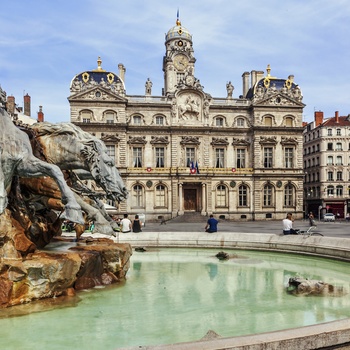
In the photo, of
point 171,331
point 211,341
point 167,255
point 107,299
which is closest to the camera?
point 211,341

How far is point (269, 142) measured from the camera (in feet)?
153

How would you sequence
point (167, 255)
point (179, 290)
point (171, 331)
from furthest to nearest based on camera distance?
point (167, 255)
point (179, 290)
point (171, 331)

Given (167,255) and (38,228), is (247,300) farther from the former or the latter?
(167,255)

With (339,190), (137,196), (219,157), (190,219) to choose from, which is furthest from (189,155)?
(339,190)

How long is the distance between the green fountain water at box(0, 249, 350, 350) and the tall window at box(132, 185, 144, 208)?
33940 millimetres

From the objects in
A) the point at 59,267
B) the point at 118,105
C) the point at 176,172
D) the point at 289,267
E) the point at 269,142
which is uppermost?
the point at 118,105

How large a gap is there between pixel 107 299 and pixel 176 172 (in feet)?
122

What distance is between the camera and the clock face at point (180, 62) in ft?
172

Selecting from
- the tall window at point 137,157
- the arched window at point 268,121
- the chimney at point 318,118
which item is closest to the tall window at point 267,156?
the arched window at point 268,121

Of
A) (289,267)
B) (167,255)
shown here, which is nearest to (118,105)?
(167,255)

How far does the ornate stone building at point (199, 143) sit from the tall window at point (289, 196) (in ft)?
0.39

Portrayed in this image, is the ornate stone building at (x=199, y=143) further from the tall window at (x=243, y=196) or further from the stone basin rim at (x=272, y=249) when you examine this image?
the stone basin rim at (x=272, y=249)

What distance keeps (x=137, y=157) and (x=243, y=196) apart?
13117 mm

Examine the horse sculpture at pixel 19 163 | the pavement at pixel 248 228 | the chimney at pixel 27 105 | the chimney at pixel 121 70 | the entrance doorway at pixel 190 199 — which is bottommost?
the pavement at pixel 248 228
